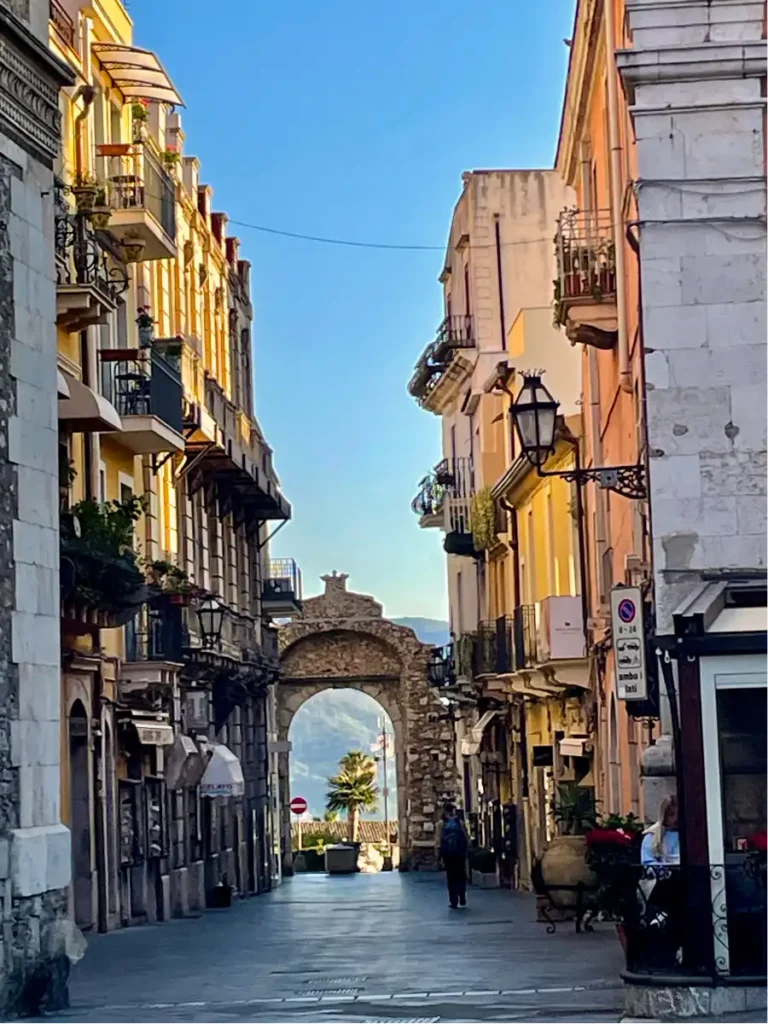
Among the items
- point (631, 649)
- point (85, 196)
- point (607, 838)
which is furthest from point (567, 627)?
point (607, 838)

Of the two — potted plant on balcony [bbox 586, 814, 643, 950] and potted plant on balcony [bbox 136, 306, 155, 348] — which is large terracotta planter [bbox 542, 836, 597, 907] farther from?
potted plant on balcony [bbox 136, 306, 155, 348]

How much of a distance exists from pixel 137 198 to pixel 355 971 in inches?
568

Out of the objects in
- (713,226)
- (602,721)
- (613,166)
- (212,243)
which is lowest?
(602,721)

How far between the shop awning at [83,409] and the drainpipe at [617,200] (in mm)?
6467

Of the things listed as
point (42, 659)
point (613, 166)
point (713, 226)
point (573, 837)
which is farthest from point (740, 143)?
point (573, 837)

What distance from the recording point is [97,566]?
2416 centimetres

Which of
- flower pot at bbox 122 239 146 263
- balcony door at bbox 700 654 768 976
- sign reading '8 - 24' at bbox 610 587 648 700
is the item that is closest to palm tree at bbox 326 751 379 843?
flower pot at bbox 122 239 146 263

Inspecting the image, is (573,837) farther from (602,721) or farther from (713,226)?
(713,226)

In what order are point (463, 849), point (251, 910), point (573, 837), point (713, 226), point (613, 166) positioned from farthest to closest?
point (251, 910), point (463, 849), point (573, 837), point (613, 166), point (713, 226)

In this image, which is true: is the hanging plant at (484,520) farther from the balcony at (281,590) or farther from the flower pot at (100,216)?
the flower pot at (100,216)

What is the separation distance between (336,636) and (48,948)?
147 feet

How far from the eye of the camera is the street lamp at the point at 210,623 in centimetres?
3447

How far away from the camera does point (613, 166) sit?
22.2 m

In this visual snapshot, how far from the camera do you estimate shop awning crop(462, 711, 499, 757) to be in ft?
150
